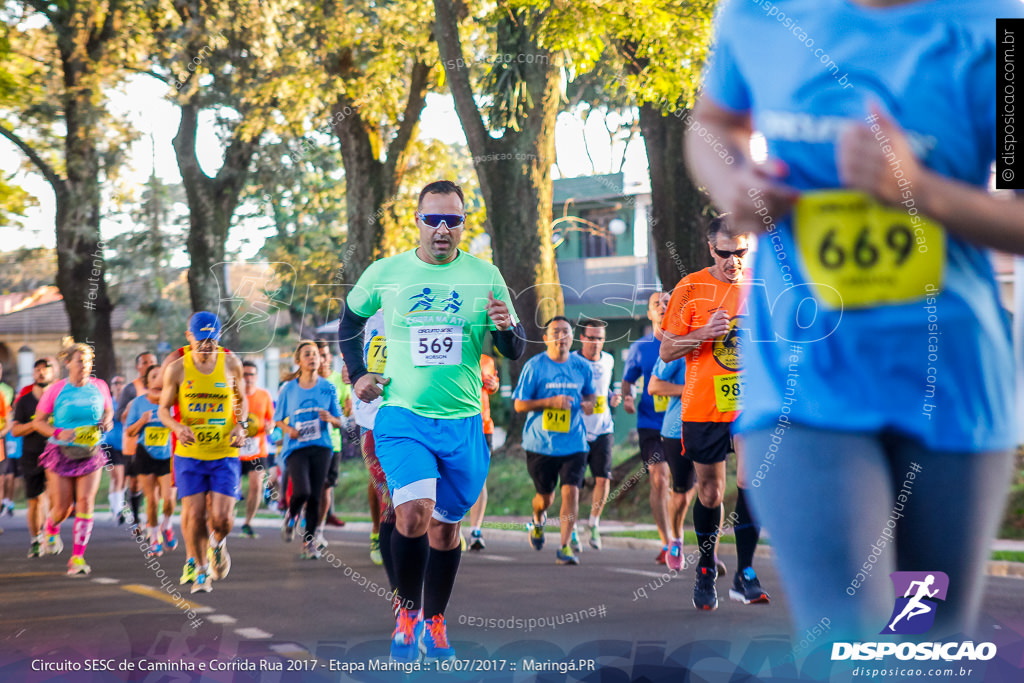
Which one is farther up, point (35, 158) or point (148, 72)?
point (148, 72)

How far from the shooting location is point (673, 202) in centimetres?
1233

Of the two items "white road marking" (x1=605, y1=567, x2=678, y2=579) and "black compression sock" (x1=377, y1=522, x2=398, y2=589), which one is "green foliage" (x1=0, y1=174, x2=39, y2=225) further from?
"white road marking" (x1=605, y1=567, x2=678, y2=579)

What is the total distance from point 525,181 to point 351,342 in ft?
18.6

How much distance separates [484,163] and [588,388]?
7.36 ft

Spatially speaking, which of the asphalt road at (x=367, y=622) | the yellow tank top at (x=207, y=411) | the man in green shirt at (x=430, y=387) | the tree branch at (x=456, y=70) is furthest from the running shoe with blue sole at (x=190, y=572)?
the tree branch at (x=456, y=70)

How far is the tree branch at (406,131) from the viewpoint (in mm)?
15336

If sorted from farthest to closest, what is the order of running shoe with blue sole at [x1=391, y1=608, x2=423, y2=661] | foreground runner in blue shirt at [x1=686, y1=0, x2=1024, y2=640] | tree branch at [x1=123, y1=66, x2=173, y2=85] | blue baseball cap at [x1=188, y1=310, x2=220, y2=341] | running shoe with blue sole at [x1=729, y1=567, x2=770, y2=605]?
tree branch at [x1=123, y1=66, x2=173, y2=85] → blue baseball cap at [x1=188, y1=310, x2=220, y2=341] → running shoe with blue sole at [x1=729, y1=567, x2=770, y2=605] → running shoe with blue sole at [x1=391, y1=608, x2=423, y2=661] → foreground runner in blue shirt at [x1=686, y1=0, x2=1024, y2=640]

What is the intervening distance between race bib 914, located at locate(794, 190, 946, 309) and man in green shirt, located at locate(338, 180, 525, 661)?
3399mm

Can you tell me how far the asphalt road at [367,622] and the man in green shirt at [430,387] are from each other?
0.53 meters

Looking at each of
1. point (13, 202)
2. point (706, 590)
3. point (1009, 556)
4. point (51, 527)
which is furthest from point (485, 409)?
point (51, 527)

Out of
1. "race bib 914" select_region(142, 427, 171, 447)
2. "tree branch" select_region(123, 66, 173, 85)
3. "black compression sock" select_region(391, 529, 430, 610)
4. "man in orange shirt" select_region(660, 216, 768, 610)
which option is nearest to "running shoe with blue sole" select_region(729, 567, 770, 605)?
"man in orange shirt" select_region(660, 216, 768, 610)

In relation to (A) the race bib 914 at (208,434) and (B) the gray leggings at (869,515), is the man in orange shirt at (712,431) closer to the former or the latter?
Answer: (A) the race bib 914 at (208,434)

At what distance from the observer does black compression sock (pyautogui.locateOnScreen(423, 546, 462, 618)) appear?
535cm

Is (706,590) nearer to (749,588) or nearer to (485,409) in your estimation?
(749,588)
